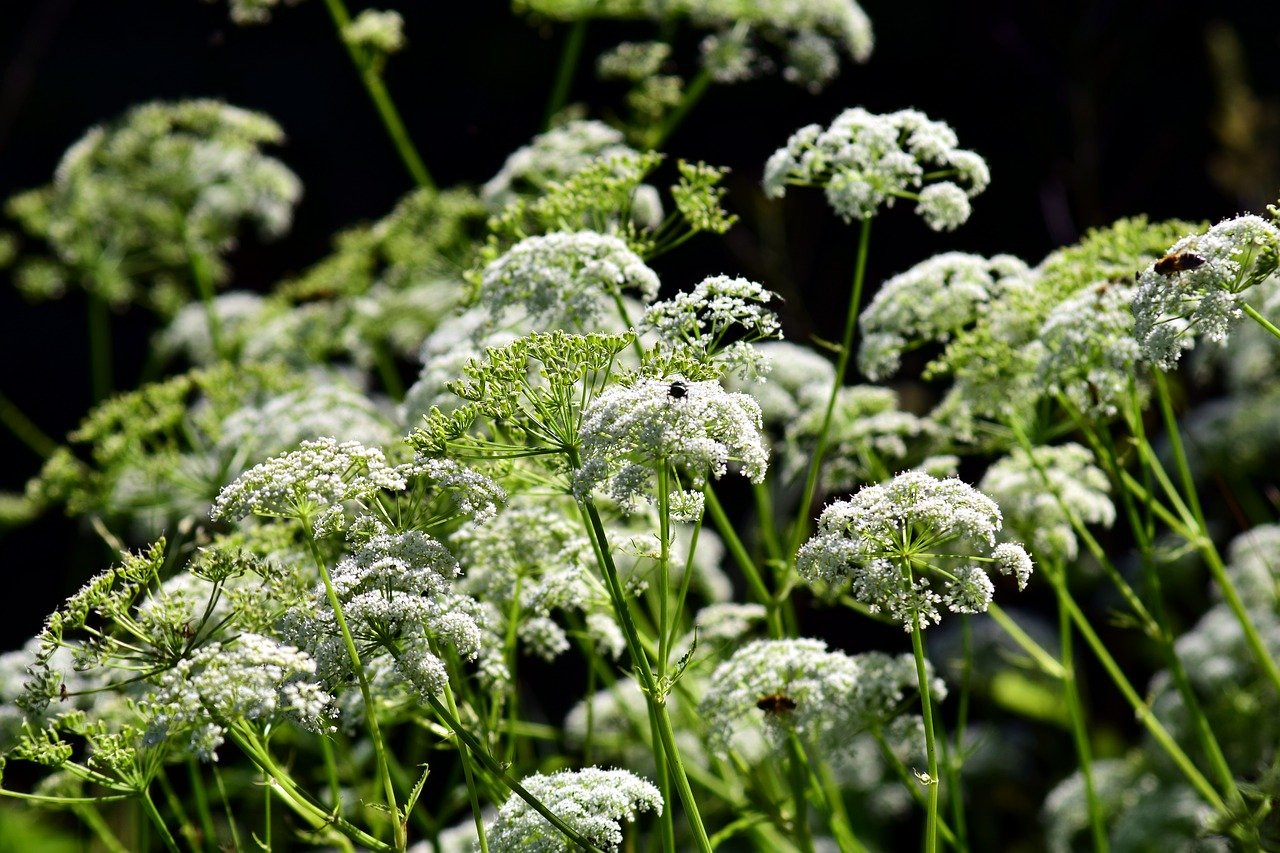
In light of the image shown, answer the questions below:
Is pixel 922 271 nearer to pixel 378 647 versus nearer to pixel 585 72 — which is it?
pixel 378 647

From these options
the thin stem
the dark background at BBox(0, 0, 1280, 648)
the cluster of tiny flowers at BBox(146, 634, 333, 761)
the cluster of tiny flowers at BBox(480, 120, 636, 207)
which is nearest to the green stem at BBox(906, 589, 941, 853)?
the thin stem

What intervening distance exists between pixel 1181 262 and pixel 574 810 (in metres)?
2.08

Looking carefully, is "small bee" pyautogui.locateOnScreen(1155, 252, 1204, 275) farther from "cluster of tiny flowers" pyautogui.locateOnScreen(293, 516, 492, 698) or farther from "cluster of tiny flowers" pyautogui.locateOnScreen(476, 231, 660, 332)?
"cluster of tiny flowers" pyautogui.locateOnScreen(293, 516, 492, 698)

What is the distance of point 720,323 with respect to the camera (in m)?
3.54

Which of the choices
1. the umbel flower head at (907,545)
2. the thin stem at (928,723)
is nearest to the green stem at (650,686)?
the umbel flower head at (907,545)

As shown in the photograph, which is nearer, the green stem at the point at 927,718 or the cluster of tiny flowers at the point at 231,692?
the cluster of tiny flowers at the point at 231,692

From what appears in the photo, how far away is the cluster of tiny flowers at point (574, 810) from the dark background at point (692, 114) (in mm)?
6660

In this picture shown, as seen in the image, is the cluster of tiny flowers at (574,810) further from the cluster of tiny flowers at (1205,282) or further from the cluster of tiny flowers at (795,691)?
the cluster of tiny flowers at (1205,282)

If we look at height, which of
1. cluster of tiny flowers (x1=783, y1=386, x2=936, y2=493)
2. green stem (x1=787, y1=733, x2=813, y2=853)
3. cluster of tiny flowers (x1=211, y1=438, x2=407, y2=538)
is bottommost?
green stem (x1=787, y1=733, x2=813, y2=853)

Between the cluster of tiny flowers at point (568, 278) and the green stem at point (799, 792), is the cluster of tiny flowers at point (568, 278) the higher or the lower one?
the higher one

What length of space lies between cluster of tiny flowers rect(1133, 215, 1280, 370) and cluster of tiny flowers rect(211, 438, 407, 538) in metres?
1.97

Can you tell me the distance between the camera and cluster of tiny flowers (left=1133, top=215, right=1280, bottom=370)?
3223mm

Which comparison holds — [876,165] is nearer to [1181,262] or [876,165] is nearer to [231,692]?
[1181,262]

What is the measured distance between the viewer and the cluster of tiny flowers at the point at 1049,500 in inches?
194
